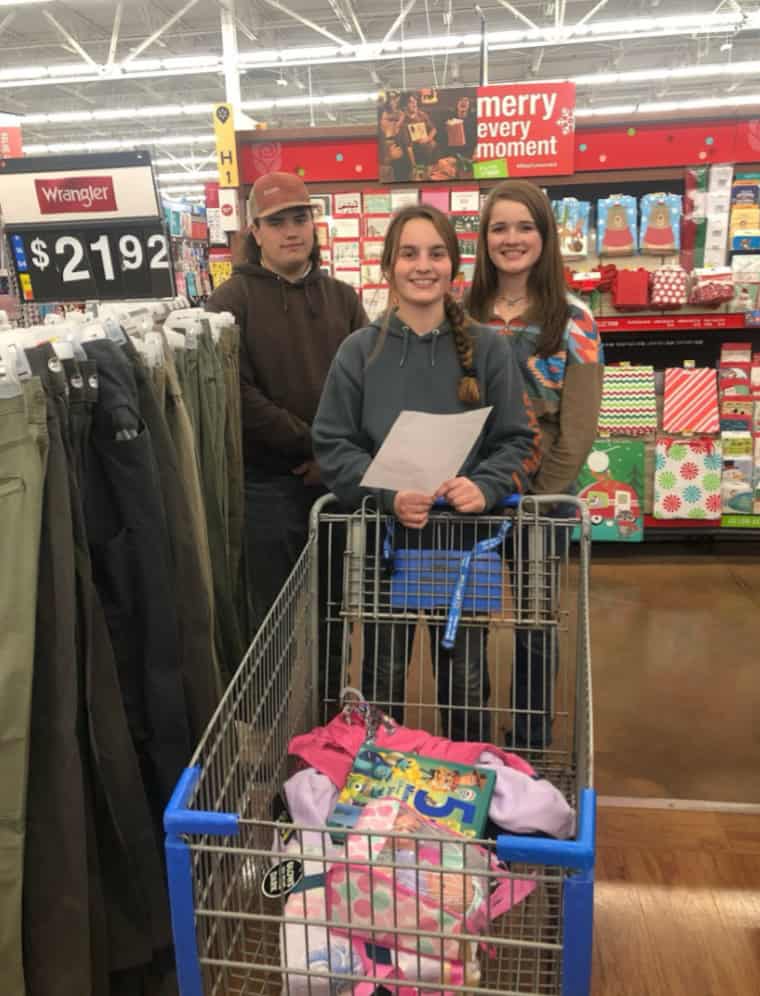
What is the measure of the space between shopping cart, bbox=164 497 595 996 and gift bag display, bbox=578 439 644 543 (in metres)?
2.35

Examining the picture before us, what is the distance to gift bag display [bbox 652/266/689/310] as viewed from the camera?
437 centimetres

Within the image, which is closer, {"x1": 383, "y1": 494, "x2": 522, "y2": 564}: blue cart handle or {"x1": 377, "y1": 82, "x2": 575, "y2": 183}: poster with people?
{"x1": 383, "y1": 494, "x2": 522, "y2": 564}: blue cart handle

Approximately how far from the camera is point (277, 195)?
2.38 meters

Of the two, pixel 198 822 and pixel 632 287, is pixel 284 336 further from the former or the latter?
pixel 632 287

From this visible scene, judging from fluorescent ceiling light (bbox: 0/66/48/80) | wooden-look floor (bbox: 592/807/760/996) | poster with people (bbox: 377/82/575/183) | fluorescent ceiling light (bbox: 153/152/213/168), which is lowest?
wooden-look floor (bbox: 592/807/760/996)

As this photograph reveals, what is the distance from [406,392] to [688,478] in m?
3.16

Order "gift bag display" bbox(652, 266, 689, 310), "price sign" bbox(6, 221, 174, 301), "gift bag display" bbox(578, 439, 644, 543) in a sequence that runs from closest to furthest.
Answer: "price sign" bbox(6, 221, 174, 301), "gift bag display" bbox(652, 266, 689, 310), "gift bag display" bbox(578, 439, 644, 543)

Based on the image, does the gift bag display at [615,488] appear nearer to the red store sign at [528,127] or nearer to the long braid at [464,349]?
the red store sign at [528,127]

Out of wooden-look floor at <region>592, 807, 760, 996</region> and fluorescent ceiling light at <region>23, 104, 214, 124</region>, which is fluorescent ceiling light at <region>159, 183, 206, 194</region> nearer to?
fluorescent ceiling light at <region>23, 104, 214, 124</region>

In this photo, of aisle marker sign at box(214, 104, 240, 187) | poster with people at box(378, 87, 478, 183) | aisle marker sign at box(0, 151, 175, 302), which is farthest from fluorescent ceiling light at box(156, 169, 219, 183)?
aisle marker sign at box(0, 151, 175, 302)

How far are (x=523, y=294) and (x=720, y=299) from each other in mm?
2565

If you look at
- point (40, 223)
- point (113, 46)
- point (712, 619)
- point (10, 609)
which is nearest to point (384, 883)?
point (10, 609)

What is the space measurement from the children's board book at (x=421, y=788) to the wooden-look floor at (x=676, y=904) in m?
0.84

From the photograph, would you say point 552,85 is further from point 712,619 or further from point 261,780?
point 261,780
